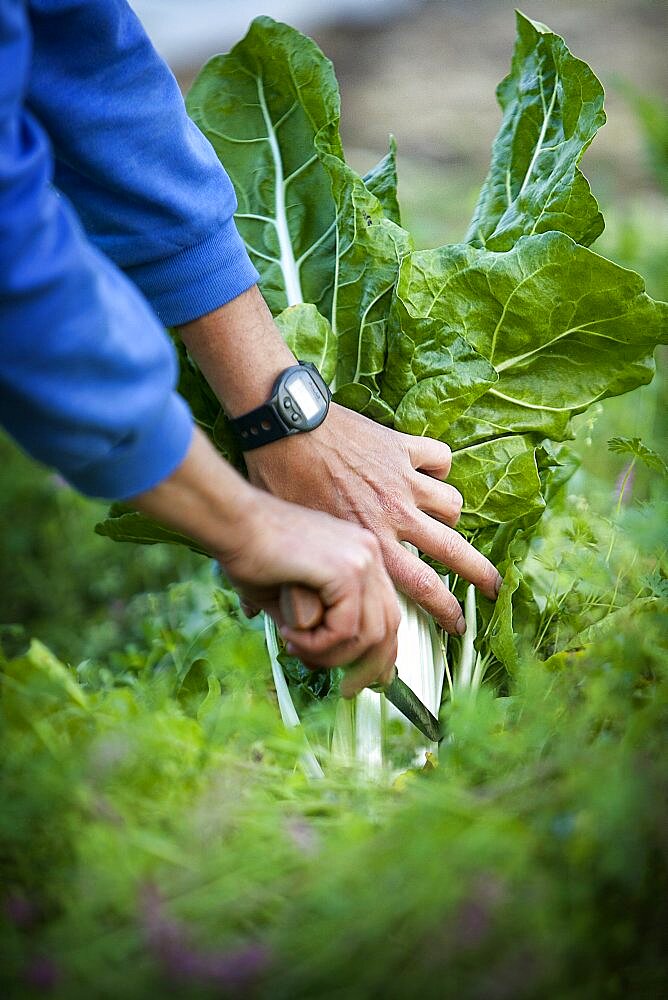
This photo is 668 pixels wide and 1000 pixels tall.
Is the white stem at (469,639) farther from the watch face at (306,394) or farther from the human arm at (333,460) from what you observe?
the watch face at (306,394)

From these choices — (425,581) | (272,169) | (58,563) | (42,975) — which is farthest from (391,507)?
(58,563)

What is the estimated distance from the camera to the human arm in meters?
1.57

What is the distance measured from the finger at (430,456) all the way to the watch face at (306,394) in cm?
19

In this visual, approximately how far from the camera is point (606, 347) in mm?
1757

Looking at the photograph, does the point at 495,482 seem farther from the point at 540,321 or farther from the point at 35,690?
the point at 35,690

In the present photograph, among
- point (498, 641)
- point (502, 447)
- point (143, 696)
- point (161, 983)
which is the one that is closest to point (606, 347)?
point (502, 447)

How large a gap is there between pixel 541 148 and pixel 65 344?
1.20 meters

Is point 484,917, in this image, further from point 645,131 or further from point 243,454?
point 645,131

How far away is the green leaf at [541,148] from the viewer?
5.67 ft

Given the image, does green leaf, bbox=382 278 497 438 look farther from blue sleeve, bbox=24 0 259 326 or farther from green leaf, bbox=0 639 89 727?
green leaf, bbox=0 639 89 727

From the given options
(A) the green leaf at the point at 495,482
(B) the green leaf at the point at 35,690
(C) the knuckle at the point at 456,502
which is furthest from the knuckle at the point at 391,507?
(B) the green leaf at the point at 35,690

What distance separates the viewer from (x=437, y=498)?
5.41 ft

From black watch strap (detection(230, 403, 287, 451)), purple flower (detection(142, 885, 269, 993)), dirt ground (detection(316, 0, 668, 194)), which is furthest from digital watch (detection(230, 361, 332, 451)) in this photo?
dirt ground (detection(316, 0, 668, 194))

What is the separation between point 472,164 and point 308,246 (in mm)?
4874
